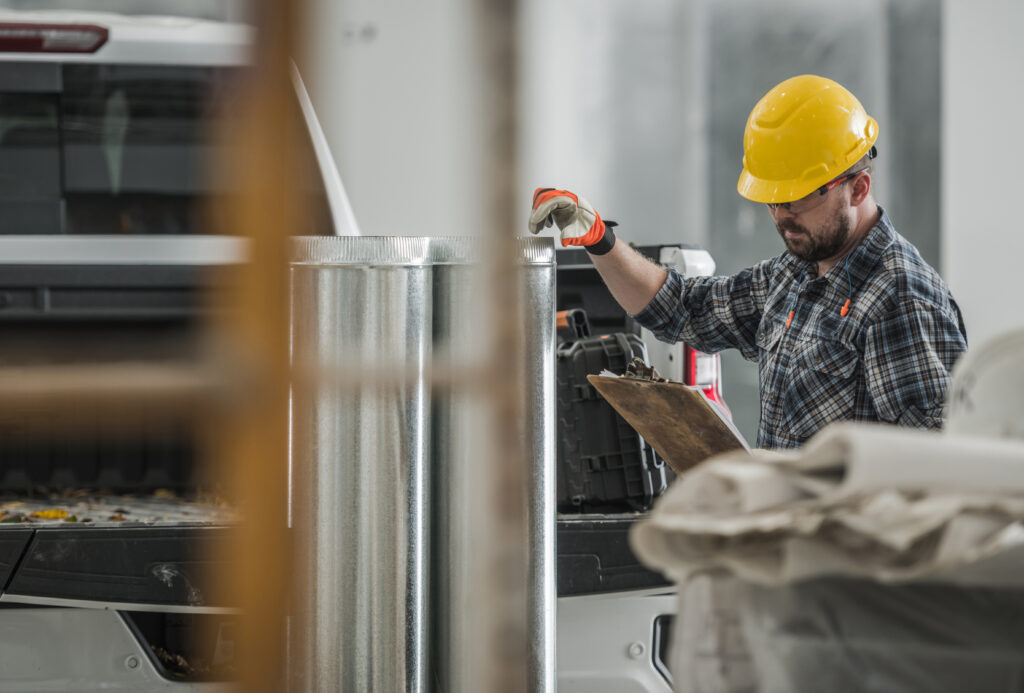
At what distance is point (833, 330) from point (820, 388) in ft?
0.50

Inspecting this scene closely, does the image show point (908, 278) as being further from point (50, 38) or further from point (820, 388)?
point (50, 38)

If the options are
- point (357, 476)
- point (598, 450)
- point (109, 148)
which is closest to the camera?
point (357, 476)

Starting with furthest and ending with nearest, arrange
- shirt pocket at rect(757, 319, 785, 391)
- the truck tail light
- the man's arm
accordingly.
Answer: the truck tail light
the man's arm
shirt pocket at rect(757, 319, 785, 391)

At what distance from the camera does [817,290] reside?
290 cm

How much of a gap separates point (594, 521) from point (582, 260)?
3.40 ft

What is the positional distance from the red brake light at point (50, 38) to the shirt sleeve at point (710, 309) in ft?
6.38

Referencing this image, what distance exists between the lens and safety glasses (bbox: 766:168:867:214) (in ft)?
9.33

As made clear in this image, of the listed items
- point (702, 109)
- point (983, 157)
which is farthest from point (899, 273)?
point (702, 109)

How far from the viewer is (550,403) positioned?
2.26m

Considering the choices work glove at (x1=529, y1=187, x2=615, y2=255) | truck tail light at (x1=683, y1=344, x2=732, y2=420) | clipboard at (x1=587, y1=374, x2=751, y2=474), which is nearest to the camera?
clipboard at (x1=587, y1=374, x2=751, y2=474)

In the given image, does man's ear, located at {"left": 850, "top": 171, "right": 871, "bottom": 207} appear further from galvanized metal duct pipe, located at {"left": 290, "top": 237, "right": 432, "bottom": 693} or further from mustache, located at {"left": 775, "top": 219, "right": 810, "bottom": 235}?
galvanized metal duct pipe, located at {"left": 290, "top": 237, "right": 432, "bottom": 693}

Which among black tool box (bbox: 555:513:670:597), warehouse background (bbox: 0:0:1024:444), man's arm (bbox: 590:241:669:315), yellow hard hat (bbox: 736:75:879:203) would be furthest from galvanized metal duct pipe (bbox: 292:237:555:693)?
warehouse background (bbox: 0:0:1024:444)

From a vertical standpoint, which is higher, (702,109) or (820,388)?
(702,109)

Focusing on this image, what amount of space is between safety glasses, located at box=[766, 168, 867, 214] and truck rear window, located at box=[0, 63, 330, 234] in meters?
1.81
